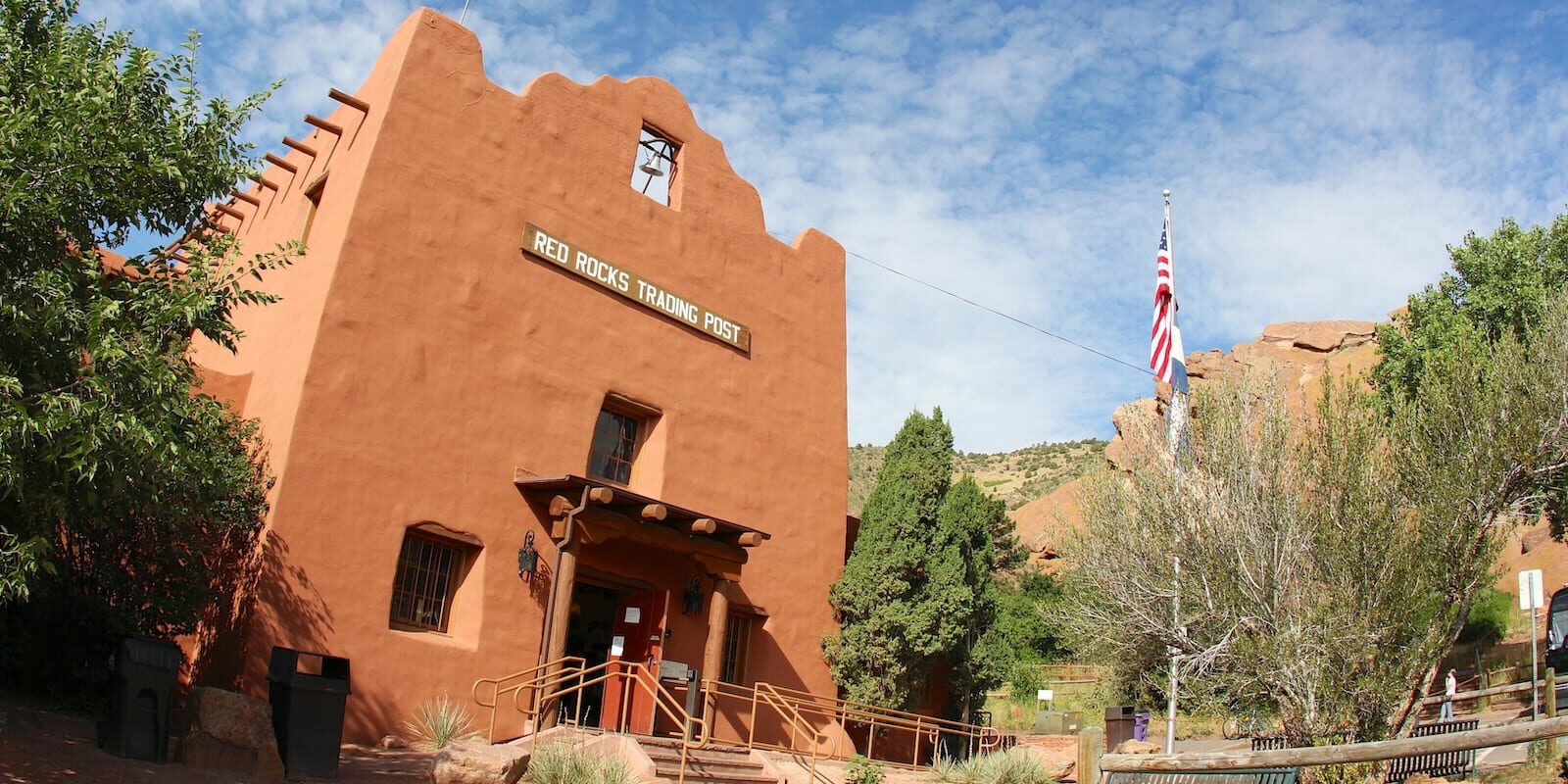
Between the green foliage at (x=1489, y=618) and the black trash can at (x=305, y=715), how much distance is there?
25947 mm

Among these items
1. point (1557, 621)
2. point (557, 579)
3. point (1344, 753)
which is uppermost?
point (1557, 621)

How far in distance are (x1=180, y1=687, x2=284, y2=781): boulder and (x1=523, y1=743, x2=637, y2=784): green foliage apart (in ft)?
6.96

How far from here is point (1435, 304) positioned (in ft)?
78.5

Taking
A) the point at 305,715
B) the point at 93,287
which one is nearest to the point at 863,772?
the point at 305,715

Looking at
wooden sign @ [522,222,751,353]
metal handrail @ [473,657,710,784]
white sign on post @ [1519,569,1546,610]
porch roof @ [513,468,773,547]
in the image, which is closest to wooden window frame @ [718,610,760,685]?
metal handrail @ [473,657,710,784]

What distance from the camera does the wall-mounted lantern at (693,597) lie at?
49.6 ft

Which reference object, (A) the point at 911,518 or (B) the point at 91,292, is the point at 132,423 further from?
(A) the point at 911,518

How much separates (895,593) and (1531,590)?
814 centimetres

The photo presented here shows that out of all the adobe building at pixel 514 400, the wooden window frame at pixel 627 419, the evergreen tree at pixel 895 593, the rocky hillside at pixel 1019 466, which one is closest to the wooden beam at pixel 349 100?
the adobe building at pixel 514 400

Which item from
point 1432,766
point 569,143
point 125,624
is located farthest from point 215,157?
point 1432,766

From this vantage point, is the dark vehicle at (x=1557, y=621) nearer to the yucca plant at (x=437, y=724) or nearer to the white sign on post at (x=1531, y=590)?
the white sign on post at (x=1531, y=590)

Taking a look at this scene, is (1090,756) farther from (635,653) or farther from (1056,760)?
(635,653)

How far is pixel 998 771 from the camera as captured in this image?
13.0 meters

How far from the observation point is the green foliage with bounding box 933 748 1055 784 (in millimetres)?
12953
